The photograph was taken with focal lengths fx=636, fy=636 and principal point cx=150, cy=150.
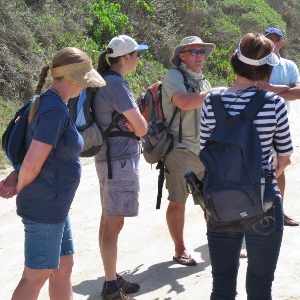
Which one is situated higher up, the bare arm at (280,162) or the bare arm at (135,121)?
the bare arm at (135,121)

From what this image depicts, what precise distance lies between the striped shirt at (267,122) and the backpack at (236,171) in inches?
1.5

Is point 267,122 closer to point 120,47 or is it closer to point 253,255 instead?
point 253,255

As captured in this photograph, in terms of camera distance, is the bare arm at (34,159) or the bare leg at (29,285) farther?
the bare leg at (29,285)

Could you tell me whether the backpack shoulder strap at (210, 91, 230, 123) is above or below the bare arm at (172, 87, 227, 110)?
above

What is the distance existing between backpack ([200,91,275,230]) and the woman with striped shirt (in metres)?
0.05

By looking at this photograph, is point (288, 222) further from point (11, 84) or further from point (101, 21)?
point (101, 21)

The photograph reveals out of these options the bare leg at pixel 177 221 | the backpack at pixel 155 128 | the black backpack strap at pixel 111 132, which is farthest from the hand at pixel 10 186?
the bare leg at pixel 177 221

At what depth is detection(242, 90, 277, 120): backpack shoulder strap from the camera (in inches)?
128

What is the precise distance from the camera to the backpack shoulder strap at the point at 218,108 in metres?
3.34

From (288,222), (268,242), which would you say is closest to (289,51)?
Result: (288,222)

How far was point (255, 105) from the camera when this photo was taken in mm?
3270

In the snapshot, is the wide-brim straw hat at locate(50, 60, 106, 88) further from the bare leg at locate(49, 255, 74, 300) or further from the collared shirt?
the collared shirt

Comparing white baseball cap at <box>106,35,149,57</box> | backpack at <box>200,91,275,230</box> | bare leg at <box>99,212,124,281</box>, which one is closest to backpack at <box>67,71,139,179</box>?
white baseball cap at <box>106,35,149,57</box>

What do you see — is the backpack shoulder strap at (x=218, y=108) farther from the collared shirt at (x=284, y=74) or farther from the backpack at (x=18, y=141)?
the collared shirt at (x=284, y=74)
